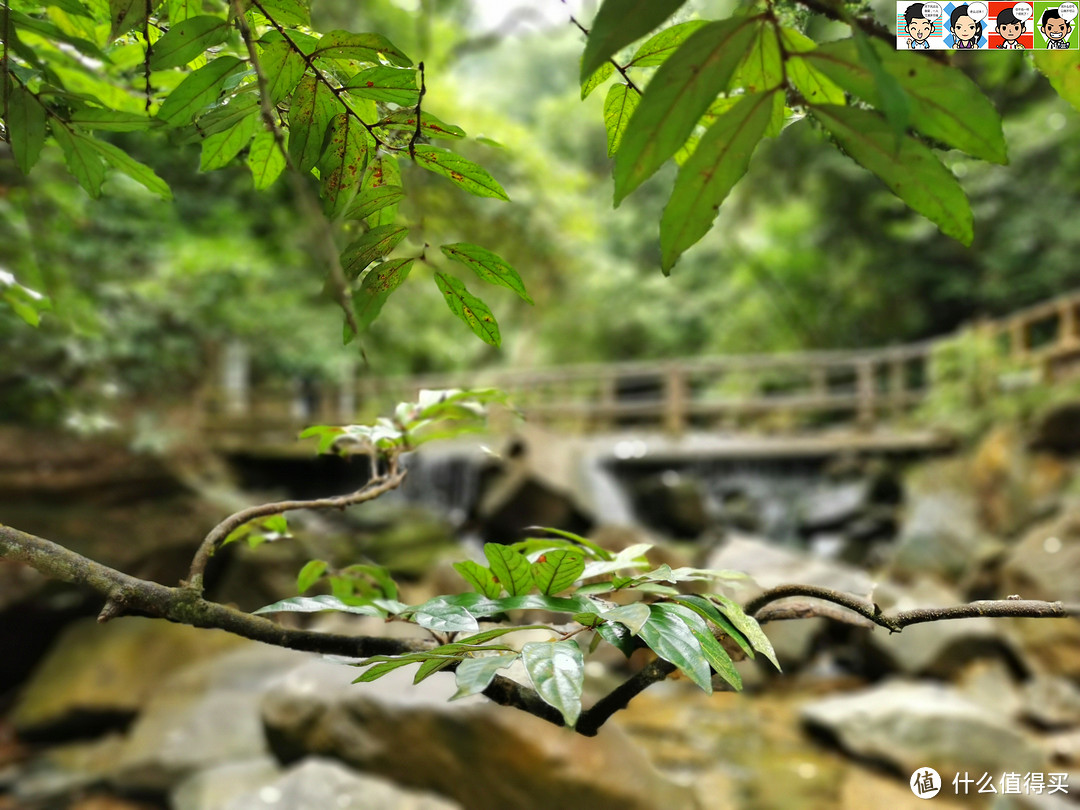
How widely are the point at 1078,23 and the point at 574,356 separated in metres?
16.3

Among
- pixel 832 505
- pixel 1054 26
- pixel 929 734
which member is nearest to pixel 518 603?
pixel 1054 26

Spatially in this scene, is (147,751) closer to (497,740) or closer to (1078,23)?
(497,740)

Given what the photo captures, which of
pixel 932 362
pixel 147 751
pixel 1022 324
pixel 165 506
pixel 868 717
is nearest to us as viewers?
pixel 147 751

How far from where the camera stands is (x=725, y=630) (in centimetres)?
54

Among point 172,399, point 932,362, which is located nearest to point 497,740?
point 172,399

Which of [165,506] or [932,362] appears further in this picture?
[932,362]

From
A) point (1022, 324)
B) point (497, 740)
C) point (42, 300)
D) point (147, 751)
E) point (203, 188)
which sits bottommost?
point (147, 751)

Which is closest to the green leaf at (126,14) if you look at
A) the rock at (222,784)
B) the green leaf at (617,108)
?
the green leaf at (617,108)

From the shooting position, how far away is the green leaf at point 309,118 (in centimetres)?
56

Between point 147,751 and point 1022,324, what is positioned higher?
point 1022,324

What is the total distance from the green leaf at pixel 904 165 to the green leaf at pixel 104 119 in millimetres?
574

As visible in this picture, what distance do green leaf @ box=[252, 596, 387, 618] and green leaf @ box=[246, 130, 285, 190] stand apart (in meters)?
0.39

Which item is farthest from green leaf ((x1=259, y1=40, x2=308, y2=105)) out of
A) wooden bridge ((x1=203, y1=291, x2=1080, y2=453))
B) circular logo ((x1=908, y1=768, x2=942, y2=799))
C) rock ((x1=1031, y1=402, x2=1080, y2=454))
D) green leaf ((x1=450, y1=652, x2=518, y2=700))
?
rock ((x1=1031, y1=402, x2=1080, y2=454))

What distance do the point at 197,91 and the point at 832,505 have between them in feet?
28.9
